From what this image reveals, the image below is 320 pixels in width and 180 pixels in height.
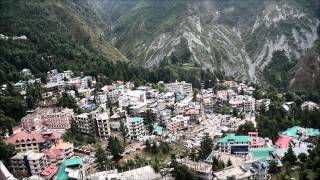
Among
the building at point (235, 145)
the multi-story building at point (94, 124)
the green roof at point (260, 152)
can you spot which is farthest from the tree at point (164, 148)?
the green roof at point (260, 152)

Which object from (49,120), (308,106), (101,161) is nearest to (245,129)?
(308,106)

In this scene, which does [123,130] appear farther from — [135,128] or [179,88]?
[179,88]

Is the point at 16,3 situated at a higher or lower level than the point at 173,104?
higher

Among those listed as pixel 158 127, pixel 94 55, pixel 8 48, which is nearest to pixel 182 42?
pixel 94 55

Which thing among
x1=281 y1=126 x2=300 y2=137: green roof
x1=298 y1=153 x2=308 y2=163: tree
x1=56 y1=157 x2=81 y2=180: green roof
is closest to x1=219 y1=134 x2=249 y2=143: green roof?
x1=298 y1=153 x2=308 y2=163: tree

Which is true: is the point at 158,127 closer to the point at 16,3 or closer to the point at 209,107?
the point at 209,107

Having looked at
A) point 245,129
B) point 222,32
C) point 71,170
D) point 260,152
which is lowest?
point 71,170
